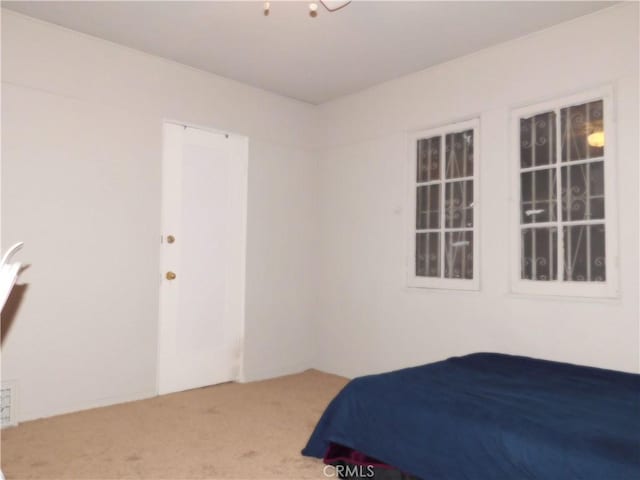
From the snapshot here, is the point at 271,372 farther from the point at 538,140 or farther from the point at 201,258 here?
Answer: the point at 538,140

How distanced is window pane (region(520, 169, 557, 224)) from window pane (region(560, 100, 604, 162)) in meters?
0.17

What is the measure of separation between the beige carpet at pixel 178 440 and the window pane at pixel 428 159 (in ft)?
6.41

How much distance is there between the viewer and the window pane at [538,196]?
10.6 ft

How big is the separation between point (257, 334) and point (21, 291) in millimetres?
1921

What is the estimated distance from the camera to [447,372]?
2.64m

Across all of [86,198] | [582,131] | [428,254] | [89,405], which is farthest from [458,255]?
[89,405]

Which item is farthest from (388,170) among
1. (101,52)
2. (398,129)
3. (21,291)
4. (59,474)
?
(59,474)

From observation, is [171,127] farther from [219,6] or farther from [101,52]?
[219,6]

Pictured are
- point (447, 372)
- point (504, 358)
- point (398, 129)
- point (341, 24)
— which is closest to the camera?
point (447, 372)

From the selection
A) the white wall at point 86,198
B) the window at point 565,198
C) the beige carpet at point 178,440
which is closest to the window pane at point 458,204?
the window at point 565,198

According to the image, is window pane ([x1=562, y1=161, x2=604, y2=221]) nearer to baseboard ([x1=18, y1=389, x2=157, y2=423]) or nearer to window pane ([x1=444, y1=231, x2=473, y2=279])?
window pane ([x1=444, y1=231, x2=473, y2=279])

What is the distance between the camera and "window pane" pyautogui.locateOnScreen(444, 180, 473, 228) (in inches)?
146

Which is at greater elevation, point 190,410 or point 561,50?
point 561,50
